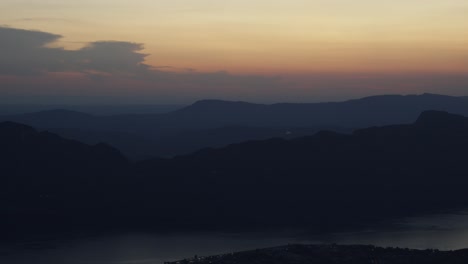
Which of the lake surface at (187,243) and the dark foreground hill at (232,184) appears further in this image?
the dark foreground hill at (232,184)

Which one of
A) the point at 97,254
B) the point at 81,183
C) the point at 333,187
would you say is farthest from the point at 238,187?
the point at 97,254

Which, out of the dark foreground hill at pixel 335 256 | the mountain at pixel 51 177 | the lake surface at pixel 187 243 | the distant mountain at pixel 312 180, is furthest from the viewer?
the distant mountain at pixel 312 180

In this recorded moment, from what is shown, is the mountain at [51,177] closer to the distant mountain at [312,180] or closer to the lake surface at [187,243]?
the distant mountain at [312,180]

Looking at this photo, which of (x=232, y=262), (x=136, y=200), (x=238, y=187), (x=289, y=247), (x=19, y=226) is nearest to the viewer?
(x=232, y=262)

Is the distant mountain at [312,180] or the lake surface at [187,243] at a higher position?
the distant mountain at [312,180]

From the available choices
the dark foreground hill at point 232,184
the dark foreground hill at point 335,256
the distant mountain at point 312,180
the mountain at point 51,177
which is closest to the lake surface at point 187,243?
the dark foreground hill at point 232,184

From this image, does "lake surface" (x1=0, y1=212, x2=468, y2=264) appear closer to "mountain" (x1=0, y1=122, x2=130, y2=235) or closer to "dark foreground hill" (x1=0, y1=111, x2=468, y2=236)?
"dark foreground hill" (x1=0, y1=111, x2=468, y2=236)

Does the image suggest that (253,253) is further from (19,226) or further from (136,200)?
(136,200)

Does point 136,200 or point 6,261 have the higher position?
point 136,200
